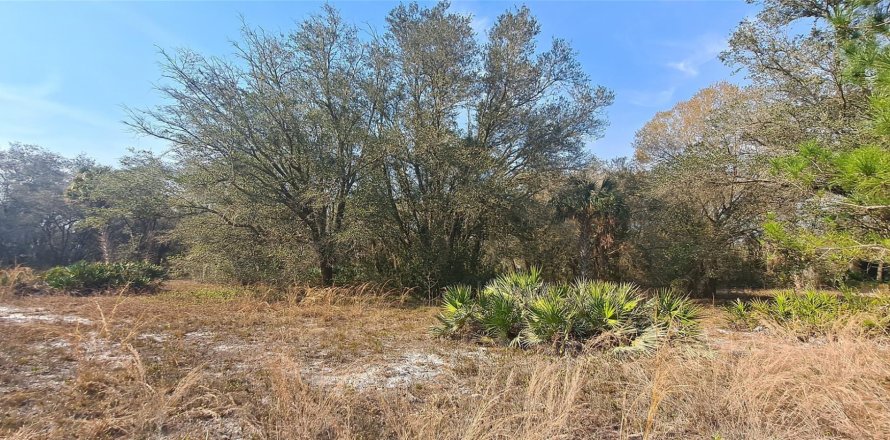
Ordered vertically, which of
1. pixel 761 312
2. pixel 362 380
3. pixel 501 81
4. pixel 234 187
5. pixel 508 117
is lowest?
pixel 362 380

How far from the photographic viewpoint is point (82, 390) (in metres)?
3.52

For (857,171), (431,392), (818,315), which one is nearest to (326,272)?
(431,392)

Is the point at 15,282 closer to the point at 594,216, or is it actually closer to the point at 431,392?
the point at 431,392

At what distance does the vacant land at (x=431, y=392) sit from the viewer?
2822 mm

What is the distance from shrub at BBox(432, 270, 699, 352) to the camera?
201 inches

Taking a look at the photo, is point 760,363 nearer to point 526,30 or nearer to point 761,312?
point 761,312

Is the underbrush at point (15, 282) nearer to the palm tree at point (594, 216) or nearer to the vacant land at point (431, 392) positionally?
the vacant land at point (431, 392)

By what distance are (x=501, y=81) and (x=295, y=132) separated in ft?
25.3

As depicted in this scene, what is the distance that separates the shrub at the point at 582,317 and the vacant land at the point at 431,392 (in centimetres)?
42

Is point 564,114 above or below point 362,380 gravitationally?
above

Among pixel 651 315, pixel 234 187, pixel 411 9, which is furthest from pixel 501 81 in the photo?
pixel 651 315

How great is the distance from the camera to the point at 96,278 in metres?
12.5

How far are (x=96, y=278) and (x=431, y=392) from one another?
14.3 m

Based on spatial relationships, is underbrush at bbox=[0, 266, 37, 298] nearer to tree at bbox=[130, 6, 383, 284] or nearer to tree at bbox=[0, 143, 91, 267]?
tree at bbox=[130, 6, 383, 284]
